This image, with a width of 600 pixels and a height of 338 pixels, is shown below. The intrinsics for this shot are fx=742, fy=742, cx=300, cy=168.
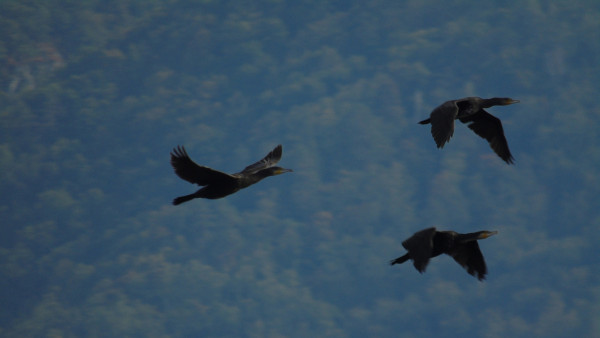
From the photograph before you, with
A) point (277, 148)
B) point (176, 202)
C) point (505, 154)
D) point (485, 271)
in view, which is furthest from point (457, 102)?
point (176, 202)

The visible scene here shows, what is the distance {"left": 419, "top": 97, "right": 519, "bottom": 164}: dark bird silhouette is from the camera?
61.7ft

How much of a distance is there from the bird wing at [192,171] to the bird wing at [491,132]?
316 inches

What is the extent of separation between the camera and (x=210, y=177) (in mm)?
19203

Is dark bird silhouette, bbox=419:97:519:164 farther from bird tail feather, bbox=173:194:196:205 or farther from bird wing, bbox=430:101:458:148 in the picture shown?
bird tail feather, bbox=173:194:196:205

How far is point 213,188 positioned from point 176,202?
1.14 metres

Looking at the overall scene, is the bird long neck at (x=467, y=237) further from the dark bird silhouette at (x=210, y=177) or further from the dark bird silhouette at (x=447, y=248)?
the dark bird silhouette at (x=210, y=177)

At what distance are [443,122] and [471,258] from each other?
352 cm

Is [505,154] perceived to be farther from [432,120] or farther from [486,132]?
[432,120]

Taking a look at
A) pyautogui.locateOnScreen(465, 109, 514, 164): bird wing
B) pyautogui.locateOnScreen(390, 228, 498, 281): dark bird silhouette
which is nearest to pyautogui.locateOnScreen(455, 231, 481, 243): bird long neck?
pyautogui.locateOnScreen(390, 228, 498, 281): dark bird silhouette

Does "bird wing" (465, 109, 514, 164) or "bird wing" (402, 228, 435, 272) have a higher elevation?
"bird wing" (465, 109, 514, 164)

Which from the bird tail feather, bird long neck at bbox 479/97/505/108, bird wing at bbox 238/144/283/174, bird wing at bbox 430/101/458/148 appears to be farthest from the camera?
bird wing at bbox 238/144/283/174

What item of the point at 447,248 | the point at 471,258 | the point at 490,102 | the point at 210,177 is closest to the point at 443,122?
the point at 490,102

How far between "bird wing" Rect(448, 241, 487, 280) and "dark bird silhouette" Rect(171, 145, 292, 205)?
5.51 meters

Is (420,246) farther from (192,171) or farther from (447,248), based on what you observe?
(192,171)
